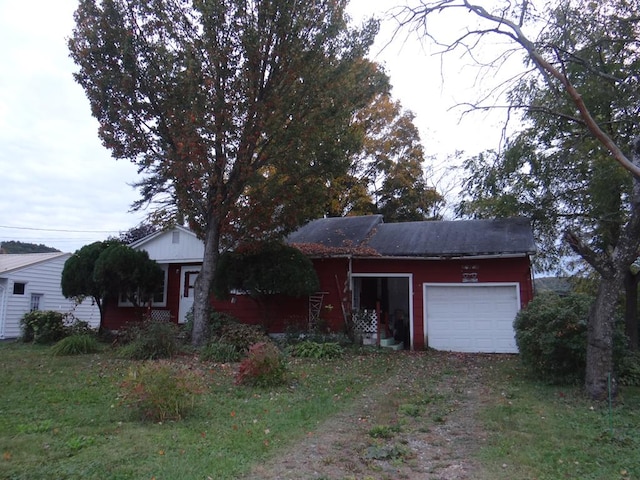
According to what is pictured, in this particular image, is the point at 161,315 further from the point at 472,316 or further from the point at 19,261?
the point at 472,316

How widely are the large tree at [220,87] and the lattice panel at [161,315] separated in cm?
523

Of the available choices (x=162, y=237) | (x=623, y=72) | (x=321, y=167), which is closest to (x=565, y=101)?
(x=623, y=72)

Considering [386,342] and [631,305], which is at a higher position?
[631,305]

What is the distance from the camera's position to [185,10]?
11.7 metres

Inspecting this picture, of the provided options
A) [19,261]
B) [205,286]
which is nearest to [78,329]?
[205,286]

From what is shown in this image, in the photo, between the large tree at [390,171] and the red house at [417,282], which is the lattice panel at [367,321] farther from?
the large tree at [390,171]

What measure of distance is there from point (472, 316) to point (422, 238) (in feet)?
9.85

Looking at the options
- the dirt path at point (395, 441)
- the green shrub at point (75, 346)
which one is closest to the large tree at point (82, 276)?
the green shrub at point (75, 346)

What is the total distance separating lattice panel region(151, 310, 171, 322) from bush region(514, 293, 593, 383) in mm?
12605

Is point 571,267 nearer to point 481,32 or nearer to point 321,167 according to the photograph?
point 321,167

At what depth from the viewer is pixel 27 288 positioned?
824 inches

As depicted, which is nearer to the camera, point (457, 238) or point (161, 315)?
point (457, 238)

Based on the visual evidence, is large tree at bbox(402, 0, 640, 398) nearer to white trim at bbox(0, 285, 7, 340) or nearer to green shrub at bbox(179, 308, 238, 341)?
green shrub at bbox(179, 308, 238, 341)

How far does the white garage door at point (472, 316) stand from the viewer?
13.6m
